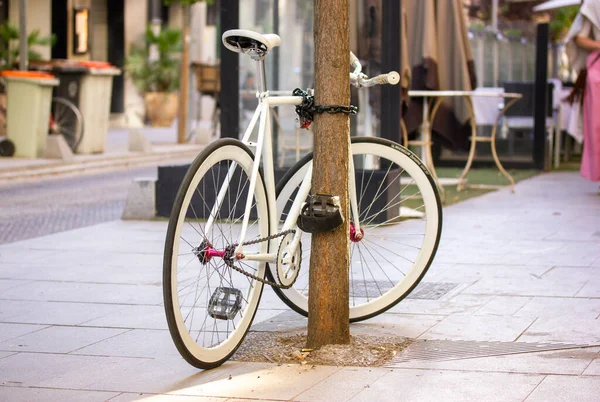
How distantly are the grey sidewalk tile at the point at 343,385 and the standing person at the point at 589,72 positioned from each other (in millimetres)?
6696

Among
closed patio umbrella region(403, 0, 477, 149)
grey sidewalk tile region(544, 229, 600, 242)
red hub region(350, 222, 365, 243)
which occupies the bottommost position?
grey sidewalk tile region(544, 229, 600, 242)

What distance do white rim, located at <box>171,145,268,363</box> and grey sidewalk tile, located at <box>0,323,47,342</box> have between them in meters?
1.11

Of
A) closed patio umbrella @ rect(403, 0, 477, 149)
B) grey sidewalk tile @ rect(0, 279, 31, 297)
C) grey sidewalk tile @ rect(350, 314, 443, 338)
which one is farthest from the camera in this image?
closed patio umbrella @ rect(403, 0, 477, 149)

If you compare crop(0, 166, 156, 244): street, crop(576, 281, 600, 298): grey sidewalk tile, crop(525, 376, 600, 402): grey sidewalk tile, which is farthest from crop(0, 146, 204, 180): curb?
crop(525, 376, 600, 402): grey sidewalk tile

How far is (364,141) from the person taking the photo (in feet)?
16.2

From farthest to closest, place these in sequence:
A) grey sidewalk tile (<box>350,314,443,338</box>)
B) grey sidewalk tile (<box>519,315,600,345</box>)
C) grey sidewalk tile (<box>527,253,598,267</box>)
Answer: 1. grey sidewalk tile (<box>527,253,598,267</box>)
2. grey sidewalk tile (<box>350,314,443,338</box>)
3. grey sidewalk tile (<box>519,315,600,345</box>)

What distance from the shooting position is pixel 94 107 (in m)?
16.8

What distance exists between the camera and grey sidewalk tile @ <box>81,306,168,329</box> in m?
5.05

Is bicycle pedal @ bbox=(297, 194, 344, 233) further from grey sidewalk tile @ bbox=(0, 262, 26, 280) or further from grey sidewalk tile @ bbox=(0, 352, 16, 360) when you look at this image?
grey sidewalk tile @ bbox=(0, 262, 26, 280)

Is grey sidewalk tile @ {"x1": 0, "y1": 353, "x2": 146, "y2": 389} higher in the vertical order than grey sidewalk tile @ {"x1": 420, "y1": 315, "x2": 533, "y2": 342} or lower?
lower

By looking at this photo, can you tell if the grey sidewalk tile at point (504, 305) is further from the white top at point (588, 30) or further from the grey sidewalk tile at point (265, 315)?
the white top at point (588, 30)

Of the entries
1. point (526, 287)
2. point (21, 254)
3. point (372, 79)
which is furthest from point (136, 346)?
point (21, 254)

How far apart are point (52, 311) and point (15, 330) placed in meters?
0.43

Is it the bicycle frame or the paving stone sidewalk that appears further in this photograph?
the bicycle frame
